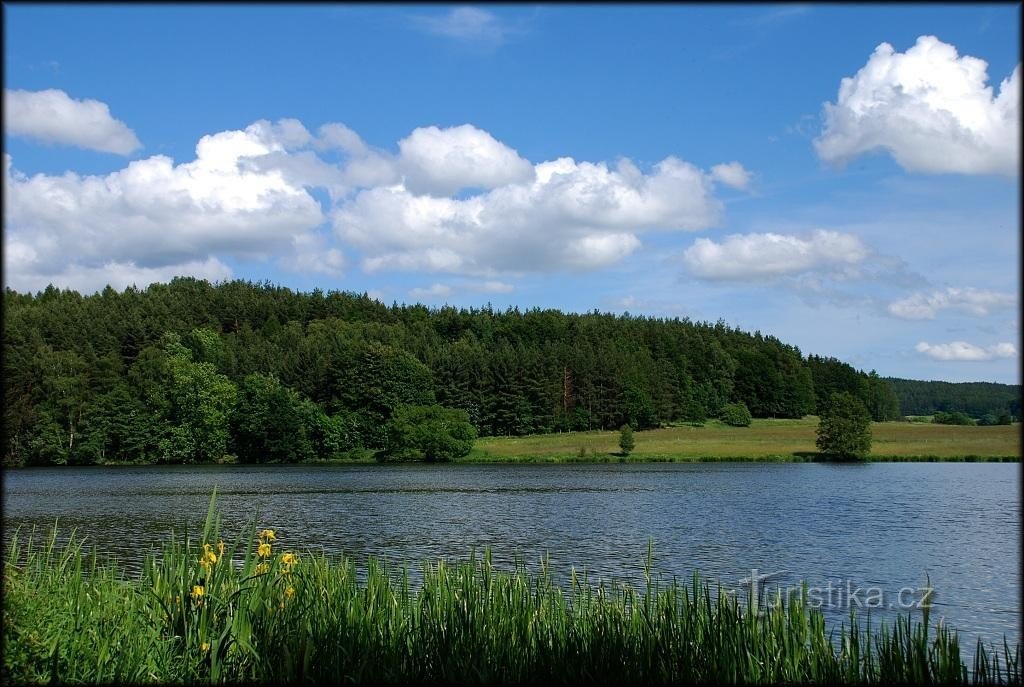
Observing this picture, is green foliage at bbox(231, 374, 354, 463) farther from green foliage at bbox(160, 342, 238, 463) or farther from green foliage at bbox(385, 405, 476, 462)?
green foliage at bbox(385, 405, 476, 462)

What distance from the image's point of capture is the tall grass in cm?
954

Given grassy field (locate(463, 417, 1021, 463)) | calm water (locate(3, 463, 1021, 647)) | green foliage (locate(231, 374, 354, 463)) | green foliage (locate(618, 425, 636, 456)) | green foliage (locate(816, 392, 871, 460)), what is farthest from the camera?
green foliage (locate(231, 374, 354, 463))

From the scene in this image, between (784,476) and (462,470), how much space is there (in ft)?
101

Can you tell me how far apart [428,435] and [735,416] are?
49936 millimetres

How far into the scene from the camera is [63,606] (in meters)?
11.1

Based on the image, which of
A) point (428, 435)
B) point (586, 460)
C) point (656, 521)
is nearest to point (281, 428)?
point (428, 435)

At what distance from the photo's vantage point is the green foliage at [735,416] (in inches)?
5015

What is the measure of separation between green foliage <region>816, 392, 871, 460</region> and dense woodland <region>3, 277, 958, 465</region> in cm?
3209

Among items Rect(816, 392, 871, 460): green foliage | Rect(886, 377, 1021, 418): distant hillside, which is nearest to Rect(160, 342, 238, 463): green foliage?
Rect(816, 392, 871, 460): green foliage

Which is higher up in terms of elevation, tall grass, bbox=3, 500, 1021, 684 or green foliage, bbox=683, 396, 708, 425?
Result: green foliage, bbox=683, 396, 708, 425

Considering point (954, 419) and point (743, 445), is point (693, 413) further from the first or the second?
point (954, 419)

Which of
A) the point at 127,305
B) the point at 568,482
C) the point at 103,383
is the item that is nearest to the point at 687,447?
the point at 568,482

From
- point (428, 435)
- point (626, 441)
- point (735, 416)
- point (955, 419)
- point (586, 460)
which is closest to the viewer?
point (586, 460)

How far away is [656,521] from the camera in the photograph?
38.6 metres
